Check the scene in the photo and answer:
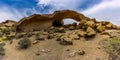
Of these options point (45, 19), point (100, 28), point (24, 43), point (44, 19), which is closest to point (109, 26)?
point (100, 28)

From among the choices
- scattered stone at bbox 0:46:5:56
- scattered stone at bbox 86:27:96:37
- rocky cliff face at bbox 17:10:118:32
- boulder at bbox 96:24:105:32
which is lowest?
scattered stone at bbox 0:46:5:56

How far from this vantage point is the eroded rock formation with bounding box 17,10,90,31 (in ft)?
135

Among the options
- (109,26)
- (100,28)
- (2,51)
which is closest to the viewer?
(2,51)

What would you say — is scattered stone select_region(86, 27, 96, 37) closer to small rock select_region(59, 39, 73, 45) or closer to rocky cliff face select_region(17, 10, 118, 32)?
small rock select_region(59, 39, 73, 45)

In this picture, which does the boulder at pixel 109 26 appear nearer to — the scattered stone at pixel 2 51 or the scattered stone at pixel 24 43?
the scattered stone at pixel 24 43

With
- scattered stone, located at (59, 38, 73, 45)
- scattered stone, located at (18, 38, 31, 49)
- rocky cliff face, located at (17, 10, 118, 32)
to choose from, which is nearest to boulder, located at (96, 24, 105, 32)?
rocky cliff face, located at (17, 10, 118, 32)

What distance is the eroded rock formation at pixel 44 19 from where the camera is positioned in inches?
1619

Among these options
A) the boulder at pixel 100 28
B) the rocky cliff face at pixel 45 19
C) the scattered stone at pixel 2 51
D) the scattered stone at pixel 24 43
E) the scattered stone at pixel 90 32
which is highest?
the rocky cliff face at pixel 45 19

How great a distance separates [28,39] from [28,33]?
2.16m

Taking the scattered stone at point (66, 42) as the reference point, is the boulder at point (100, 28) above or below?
above

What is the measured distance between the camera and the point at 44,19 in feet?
136

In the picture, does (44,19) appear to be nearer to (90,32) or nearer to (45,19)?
(45,19)

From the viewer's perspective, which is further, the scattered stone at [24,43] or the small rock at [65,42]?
the scattered stone at [24,43]

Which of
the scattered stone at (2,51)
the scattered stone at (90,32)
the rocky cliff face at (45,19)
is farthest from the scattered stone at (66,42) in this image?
the scattered stone at (2,51)
